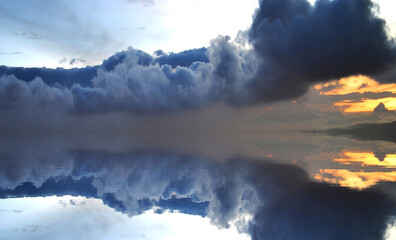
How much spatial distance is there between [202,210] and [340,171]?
27921mm

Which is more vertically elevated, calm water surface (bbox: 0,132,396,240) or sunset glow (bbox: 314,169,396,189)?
calm water surface (bbox: 0,132,396,240)

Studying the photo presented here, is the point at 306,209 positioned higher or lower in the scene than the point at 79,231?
lower

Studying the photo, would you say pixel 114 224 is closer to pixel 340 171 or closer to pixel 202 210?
pixel 202 210

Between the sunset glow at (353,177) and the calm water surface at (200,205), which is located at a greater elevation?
the calm water surface at (200,205)

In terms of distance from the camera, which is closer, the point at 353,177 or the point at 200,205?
the point at 200,205

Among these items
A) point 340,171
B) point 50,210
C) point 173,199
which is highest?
point 50,210

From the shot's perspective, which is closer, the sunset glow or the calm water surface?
the calm water surface

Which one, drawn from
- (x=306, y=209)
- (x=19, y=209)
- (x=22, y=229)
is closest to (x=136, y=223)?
(x=22, y=229)

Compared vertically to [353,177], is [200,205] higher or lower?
→ higher

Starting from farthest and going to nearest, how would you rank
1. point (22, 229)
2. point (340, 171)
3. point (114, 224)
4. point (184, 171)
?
point (184, 171)
point (340, 171)
point (114, 224)
point (22, 229)

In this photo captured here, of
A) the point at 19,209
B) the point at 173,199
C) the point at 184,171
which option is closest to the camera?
the point at 19,209

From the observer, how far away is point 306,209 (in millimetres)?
24562

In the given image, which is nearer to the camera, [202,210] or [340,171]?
[202,210]

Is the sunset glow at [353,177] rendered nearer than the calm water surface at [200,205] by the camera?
No
